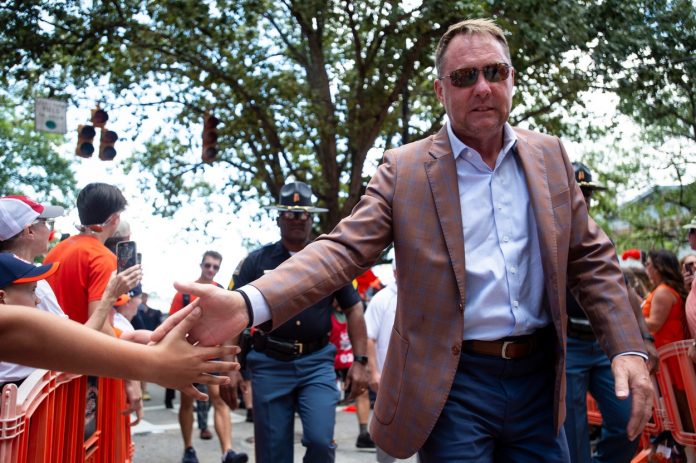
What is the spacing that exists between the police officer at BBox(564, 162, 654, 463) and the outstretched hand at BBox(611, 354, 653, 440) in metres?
2.22

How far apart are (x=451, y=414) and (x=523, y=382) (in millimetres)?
311

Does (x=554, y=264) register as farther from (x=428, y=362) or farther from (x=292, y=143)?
(x=292, y=143)

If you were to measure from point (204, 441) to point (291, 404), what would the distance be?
14.2ft

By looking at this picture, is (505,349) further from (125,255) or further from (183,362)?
(125,255)

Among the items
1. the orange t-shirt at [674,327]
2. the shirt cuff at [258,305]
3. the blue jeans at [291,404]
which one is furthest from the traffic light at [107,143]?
the shirt cuff at [258,305]

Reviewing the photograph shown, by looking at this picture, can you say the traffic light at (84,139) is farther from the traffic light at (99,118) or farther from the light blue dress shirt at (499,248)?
the light blue dress shirt at (499,248)

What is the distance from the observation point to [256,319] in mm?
2537

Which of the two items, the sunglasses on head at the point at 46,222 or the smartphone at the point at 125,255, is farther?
the sunglasses on head at the point at 46,222

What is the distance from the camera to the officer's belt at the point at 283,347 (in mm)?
5266

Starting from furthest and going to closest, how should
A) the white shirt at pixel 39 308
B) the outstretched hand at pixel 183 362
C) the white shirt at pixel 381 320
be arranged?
the white shirt at pixel 381 320 < the white shirt at pixel 39 308 < the outstretched hand at pixel 183 362

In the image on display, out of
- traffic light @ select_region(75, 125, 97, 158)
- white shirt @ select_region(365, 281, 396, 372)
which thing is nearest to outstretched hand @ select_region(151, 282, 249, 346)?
white shirt @ select_region(365, 281, 396, 372)

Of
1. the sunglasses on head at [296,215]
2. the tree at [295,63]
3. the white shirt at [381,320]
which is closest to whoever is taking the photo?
the sunglasses on head at [296,215]

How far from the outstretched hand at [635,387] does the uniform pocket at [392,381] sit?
79 cm

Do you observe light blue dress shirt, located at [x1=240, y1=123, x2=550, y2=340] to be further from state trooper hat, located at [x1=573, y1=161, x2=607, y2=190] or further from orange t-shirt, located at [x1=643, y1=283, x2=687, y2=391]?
orange t-shirt, located at [x1=643, y1=283, x2=687, y2=391]
